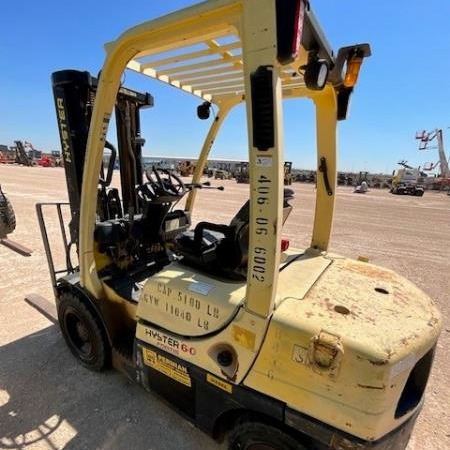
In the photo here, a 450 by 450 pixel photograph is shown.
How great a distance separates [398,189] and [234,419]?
33.7 m

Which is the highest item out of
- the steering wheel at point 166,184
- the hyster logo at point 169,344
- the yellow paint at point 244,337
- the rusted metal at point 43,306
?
the steering wheel at point 166,184

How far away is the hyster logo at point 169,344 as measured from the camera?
2053 millimetres

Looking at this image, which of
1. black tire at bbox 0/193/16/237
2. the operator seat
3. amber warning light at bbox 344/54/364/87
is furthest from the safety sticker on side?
black tire at bbox 0/193/16/237

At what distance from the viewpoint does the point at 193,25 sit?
5.55ft

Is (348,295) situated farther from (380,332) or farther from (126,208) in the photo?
(126,208)

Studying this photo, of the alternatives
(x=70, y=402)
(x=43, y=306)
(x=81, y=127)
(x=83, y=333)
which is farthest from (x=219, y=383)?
(x=43, y=306)

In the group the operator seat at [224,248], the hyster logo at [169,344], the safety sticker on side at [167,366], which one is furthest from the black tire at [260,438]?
the operator seat at [224,248]

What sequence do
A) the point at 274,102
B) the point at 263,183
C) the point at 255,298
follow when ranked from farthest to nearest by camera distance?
1. the point at 255,298
2. the point at 263,183
3. the point at 274,102

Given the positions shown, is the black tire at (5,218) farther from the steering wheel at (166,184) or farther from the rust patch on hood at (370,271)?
the rust patch on hood at (370,271)

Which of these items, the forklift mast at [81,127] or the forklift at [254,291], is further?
the forklift mast at [81,127]

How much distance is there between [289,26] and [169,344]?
1.92m

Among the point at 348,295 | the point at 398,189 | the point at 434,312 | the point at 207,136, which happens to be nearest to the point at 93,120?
the point at 207,136

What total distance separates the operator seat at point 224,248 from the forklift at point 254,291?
1 centimetres

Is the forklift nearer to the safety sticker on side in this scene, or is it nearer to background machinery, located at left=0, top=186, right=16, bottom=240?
the safety sticker on side
